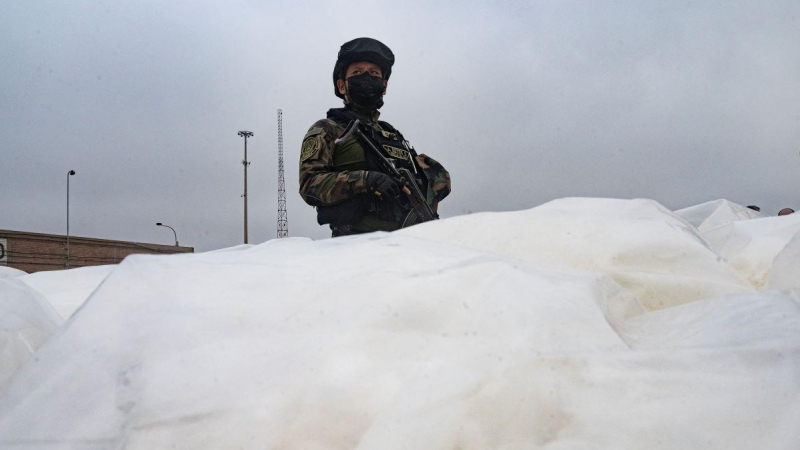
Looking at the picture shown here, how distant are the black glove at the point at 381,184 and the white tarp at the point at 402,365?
177 centimetres

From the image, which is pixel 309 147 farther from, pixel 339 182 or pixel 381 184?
pixel 381 184

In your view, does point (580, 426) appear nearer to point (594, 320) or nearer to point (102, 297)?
point (594, 320)

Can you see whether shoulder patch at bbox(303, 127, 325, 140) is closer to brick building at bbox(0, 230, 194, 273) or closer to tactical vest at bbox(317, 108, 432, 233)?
tactical vest at bbox(317, 108, 432, 233)

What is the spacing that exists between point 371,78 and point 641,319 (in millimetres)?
2433

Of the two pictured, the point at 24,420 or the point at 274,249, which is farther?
the point at 274,249

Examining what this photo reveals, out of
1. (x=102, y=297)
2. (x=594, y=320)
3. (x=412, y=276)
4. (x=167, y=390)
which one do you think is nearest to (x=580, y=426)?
(x=594, y=320)

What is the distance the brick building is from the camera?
18719 mm

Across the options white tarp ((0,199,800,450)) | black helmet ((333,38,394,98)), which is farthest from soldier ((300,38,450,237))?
white tarp ((0,199,800,450))

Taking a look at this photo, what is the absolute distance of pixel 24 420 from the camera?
74 cm

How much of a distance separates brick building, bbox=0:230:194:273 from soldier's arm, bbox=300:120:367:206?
15697 millimetres

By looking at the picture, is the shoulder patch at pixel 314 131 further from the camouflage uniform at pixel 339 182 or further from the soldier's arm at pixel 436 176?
the soldier's arm at pixel 436 176

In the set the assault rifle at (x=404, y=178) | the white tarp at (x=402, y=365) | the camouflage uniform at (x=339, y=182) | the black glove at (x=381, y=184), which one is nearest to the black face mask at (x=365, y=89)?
the camouflage uniform at (x=339, y=182)

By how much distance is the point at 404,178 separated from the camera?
2955 millimetres

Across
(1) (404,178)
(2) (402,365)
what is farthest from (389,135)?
(2) (402,365)
